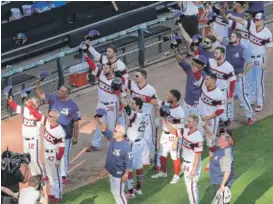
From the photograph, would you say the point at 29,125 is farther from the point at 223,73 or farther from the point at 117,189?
the point at 223,73

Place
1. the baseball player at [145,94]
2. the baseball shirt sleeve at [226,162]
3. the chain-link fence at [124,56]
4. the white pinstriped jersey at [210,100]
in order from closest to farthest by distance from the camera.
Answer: the baseball shirt sleeve at [226,162] → the baseball player at [145,94] → the white pinstriped jersey at [210,100] → the chain-link fence at [124,56]

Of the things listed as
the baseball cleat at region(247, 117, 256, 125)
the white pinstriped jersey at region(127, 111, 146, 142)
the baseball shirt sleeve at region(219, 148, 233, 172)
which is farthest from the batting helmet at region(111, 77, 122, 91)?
the baseball cleat at region(247, 117, 256, 125)

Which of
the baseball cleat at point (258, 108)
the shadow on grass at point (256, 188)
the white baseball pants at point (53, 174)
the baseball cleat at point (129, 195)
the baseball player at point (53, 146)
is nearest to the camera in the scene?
the baseball player at point (53, 146)

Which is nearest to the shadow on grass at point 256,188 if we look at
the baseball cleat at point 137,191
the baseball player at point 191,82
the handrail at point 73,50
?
the baseball cleat at point 137,191

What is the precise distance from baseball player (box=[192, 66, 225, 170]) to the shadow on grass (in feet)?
2.82

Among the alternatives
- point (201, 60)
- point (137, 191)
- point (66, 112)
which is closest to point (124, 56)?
point (201, 60)

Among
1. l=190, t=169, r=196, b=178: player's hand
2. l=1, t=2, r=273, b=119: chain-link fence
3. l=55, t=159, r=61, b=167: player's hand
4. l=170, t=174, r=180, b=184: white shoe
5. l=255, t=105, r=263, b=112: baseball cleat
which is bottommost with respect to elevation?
l=255, t=105, r=263, b=112: baseball cleat

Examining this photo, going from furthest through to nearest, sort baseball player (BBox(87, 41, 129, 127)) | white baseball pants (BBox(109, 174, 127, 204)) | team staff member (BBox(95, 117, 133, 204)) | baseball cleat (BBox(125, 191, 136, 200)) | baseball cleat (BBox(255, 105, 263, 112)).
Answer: baseball cleat (BBox(255, 105, 263, 112))
baseball player (BBox(87, 41, 129, 127))
baseball cleat (BBox(125, 191, 136, 200))
white baseball pants (BBox(109, 174, 127, 204))
team staff member (BBox(95, 117, 133, 204))

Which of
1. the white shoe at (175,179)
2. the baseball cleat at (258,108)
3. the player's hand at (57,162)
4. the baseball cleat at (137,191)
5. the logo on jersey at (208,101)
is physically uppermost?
the logo on jersey at (208,101)

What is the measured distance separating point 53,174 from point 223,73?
11.1ft

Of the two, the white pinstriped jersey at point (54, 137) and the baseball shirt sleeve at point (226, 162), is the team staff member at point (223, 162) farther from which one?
the white pinstriped jersey at point (54, 137)

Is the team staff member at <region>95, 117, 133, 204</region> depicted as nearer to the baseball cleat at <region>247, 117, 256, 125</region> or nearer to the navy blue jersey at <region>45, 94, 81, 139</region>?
the navy blue jersey at <region>45, 94, 81, 139</region>

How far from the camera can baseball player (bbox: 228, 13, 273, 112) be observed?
14.2m

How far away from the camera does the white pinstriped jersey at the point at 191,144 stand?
11312mm
